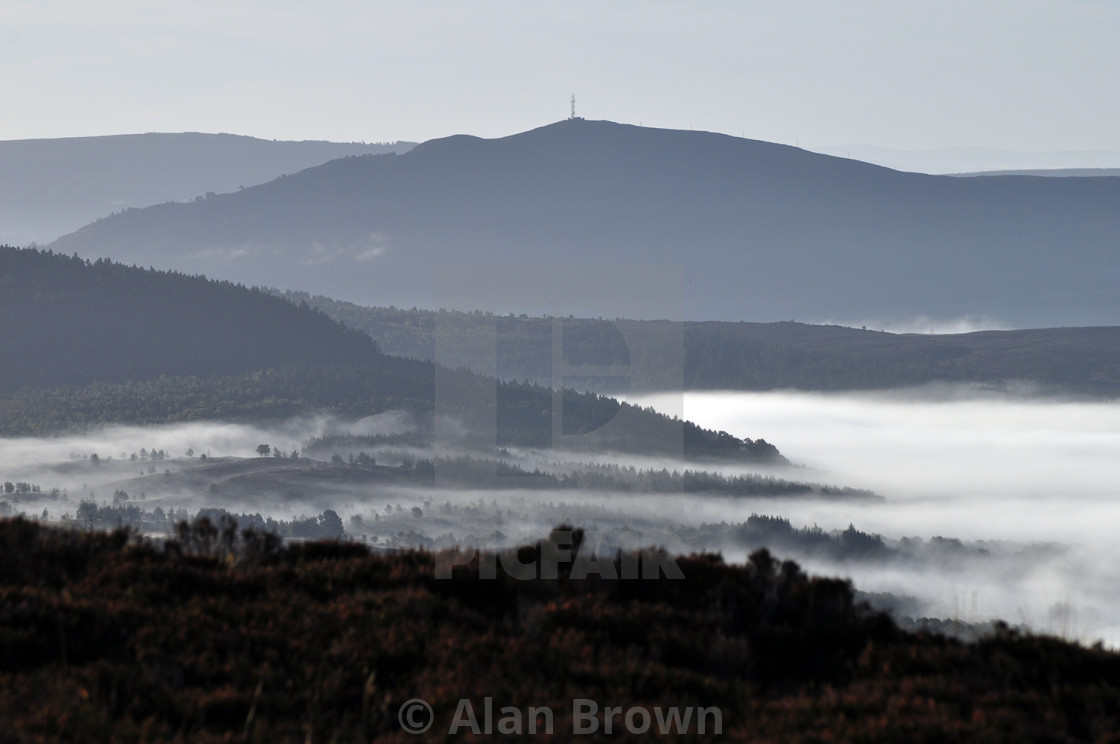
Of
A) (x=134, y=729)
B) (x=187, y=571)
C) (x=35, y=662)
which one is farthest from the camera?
(x=187, y=571)

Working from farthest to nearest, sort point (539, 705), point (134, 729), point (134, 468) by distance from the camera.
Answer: point (134, 468) → point (539, 705) → point (134, 729)

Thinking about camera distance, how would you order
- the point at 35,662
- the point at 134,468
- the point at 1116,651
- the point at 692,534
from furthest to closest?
the point at 134,468 → the point at 692,534 → the point at 1116,651 → the point at 35,662

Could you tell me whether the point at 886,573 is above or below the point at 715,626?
below

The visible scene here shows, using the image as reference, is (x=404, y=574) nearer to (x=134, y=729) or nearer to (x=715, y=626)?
(x=715, y=626)

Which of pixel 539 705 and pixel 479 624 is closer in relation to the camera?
pixel 539 705

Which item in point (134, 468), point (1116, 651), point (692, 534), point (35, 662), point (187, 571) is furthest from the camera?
point (134, 468)

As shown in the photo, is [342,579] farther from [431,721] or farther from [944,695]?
[944,695]

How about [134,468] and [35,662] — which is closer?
[35,662]

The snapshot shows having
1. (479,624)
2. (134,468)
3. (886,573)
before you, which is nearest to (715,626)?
(479,624)

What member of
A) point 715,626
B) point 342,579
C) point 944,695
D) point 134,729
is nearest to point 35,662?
point 134,729
